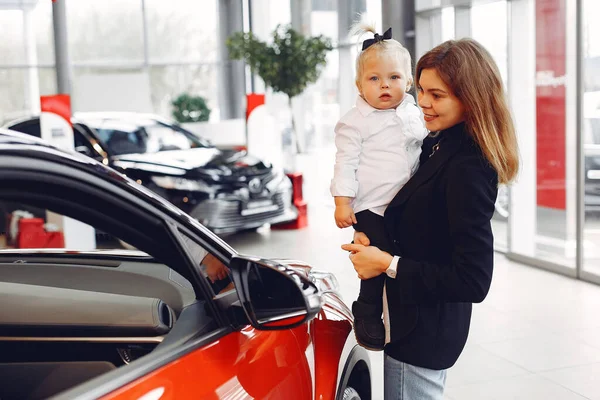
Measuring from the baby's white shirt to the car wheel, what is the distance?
0.52m

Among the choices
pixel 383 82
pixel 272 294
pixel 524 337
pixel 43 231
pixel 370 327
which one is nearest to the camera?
pixel 272 294

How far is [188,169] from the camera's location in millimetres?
7500

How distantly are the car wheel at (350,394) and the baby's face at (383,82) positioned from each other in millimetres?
841

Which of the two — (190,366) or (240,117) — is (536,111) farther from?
(240,117)

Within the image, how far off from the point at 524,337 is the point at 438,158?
3.24 metres

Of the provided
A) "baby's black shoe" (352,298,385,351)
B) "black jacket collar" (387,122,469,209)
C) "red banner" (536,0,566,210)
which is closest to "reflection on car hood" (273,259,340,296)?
"baby's black shoe" (352,298,385,351)

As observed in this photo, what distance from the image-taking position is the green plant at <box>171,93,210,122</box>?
1684 cm

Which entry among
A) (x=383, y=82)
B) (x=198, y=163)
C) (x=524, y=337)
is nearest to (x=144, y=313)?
(x=383, y=82)

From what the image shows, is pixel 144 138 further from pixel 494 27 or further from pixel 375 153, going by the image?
pixel 375 153

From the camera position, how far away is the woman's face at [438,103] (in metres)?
1.87

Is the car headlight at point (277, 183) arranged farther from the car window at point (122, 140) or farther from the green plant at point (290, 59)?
the green plant at point (290, 59)

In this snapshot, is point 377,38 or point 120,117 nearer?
point 377,38

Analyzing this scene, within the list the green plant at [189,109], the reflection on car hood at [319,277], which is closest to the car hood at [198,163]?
the reflection on car hood at [319,277]

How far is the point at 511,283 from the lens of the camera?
6.21 metres
